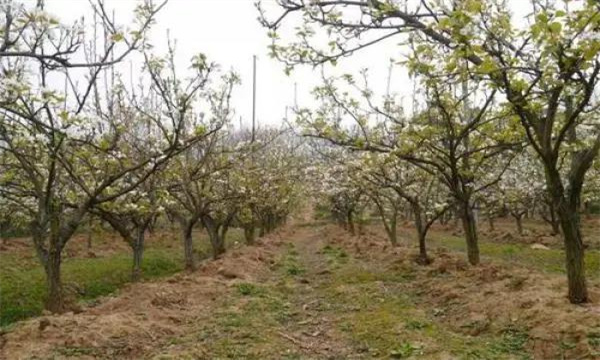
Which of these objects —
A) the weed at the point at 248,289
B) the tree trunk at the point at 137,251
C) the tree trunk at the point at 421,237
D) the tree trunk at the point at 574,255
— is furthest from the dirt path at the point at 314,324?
the tree trunk at the point at 137,251

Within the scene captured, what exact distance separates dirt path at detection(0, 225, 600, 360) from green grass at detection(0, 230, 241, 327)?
17.5ft

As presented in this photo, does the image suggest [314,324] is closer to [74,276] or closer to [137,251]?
[137,251]

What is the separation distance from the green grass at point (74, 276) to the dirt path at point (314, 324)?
5.34 metres

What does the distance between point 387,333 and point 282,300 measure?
4.95 meters

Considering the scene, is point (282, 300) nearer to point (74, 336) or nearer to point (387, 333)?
point (387, 333)

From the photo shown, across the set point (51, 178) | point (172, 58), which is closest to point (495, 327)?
point (51, 178)

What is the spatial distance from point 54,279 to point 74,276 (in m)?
12.7

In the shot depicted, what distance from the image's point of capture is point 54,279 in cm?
1167

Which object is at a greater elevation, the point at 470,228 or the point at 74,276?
the point at 470,228

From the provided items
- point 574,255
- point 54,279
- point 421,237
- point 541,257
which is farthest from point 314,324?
point 541,257

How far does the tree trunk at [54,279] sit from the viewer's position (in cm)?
1147

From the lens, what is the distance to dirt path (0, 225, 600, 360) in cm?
866

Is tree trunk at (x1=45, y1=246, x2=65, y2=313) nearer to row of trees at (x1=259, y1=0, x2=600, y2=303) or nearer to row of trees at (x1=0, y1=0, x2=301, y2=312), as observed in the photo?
row of trees at (x1=0, y1=0, x2=301, y2=312)

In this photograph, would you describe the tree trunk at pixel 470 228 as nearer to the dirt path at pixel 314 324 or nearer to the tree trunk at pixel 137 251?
the dirt path at pixel 314 324
